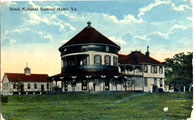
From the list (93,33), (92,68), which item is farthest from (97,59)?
(93,33)

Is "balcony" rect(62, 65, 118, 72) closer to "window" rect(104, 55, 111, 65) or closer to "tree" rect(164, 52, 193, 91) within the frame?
"window" rect(104, 55, 111, 65)

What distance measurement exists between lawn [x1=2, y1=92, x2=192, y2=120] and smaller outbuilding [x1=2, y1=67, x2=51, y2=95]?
0.78m

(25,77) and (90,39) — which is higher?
(90,39)

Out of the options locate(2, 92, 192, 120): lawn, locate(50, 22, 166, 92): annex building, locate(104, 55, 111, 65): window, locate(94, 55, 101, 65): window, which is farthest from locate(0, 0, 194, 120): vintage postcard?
locate(104, 55, 111, 65): window

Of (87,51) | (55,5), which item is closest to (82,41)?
(87,51)

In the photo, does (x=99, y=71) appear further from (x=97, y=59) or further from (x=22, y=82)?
(x=22, y=82)

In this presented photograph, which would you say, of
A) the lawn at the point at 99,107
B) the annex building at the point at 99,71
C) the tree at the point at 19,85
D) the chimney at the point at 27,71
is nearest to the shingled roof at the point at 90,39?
the annex building at the point at 99,71

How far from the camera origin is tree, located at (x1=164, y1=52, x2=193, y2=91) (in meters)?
24.5

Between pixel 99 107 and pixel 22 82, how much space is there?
22.8ft

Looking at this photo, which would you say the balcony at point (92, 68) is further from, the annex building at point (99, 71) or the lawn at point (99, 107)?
the lawn at point (99, 107)

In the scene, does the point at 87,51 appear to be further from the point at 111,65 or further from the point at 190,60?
the point at 190,60

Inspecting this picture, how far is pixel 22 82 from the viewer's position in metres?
26.9

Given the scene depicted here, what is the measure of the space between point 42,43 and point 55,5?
112 inches

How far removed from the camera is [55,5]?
22.8 metres
